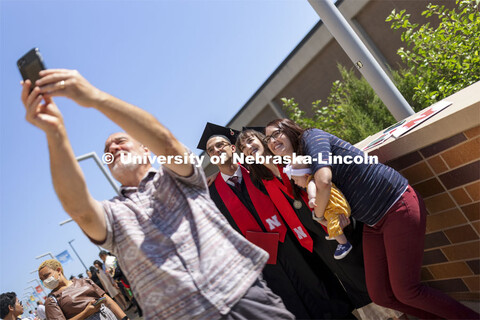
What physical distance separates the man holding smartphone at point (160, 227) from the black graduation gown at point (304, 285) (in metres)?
1.62

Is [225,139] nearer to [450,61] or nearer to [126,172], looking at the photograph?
[126,172]

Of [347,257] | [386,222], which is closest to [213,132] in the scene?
[347,257]

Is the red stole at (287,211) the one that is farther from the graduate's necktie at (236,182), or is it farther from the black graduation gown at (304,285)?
the graduate's necktie at (236,182)

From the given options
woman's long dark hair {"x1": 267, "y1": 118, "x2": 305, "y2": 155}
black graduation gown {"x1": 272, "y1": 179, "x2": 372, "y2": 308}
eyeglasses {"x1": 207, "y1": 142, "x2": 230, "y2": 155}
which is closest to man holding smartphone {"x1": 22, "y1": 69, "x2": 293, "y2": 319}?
woman's long dark hair {"x1": 267, "y1": 118, "x2": 305, "y2": 155}

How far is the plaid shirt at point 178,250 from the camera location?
1900 mm

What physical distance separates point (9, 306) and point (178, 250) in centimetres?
473

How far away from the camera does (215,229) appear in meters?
2.04

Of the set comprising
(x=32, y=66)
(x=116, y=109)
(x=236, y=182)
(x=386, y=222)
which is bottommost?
(x=386, y=222)

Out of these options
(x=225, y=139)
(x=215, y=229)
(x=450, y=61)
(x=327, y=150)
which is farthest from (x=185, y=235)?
(x=450, y=61)

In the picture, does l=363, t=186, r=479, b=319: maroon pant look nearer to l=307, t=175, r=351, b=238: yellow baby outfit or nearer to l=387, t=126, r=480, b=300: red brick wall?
l=307, t=175, r=351, b=238: yellow baby outfit

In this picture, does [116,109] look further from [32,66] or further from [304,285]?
[304,285]

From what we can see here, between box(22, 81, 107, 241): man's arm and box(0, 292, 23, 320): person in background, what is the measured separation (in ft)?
14.7

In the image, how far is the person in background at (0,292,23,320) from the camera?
5.48 meters

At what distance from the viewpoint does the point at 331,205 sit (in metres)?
2.75
